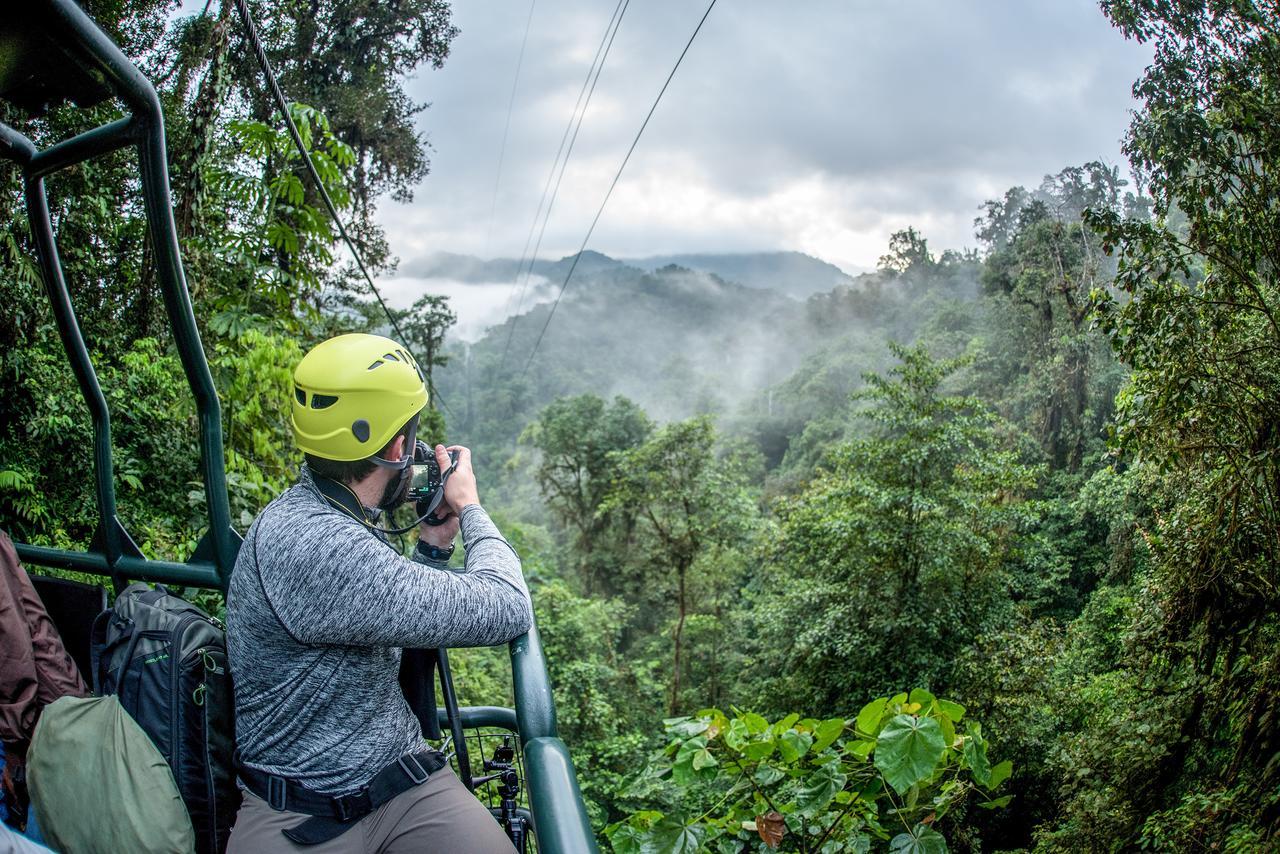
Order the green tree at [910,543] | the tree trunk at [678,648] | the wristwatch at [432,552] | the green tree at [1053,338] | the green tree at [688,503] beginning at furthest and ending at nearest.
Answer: the green tree at [1053,338], the green tree at [688,503], the tree trunk at [678,648], the green tree at [910,543], the wristwatch at [432,552]

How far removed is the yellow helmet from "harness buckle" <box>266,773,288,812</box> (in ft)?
1.85

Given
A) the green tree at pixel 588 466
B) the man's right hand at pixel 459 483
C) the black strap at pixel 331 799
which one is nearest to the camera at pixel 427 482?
the man's right hand at pixel 459 483

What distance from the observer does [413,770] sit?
4.43 feet

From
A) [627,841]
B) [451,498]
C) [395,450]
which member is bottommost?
[627,841]

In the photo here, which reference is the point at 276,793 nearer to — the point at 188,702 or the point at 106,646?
the point at 188,702

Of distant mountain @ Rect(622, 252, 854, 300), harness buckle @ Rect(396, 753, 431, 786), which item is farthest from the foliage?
distant mountain @ Rect(622, 252, 854, 300)

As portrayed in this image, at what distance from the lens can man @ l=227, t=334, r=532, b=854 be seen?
4.04 feet

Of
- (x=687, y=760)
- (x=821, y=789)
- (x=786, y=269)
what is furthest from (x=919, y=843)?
(x=786, y=269)

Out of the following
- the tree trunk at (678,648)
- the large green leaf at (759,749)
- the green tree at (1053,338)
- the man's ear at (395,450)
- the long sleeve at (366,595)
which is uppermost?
the green tree at (1053,338)

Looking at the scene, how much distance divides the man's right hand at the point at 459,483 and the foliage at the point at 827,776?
0.64 m

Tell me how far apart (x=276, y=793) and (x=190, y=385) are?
2.55ft

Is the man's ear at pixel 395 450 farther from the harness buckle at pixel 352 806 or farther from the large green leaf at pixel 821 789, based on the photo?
the large green leaf at pixel 821 789

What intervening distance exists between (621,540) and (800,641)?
14.4 metres

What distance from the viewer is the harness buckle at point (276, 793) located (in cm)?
132
